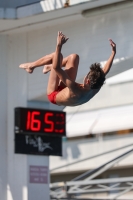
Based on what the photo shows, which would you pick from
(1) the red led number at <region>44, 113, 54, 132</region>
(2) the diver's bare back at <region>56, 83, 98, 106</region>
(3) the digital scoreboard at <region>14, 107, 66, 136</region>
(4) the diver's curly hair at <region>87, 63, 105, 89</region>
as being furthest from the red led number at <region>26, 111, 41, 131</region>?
(4) the diver's curly hair at <region>87, 63, 105, 89</region>

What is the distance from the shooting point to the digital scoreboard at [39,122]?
33.1 ft

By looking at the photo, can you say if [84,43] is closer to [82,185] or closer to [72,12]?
[72,12]

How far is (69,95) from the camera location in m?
6.47

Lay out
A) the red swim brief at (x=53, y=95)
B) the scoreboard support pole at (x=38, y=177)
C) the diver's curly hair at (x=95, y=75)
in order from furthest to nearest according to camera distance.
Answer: the scoreboard support pole at (x=38, y=177), the red swim brief at (x=53, y=95), the diver's curly hair at (x=95, y=75)

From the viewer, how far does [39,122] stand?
10.2m

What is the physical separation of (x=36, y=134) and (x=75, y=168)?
9569 mm

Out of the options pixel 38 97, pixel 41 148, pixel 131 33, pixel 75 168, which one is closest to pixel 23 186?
pixel 41 148

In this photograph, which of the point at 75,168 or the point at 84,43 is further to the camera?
the point at 75,168

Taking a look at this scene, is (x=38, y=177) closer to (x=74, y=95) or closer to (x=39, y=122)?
(x=39, y=122)

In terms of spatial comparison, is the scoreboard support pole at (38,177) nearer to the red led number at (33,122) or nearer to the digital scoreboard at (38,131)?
the digital scoreboard at (38,131)

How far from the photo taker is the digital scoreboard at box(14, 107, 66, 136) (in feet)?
33.1

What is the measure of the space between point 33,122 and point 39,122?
0.10 m

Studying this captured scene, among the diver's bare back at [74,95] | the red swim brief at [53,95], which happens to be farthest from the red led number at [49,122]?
the diver's bare back at [74,95]

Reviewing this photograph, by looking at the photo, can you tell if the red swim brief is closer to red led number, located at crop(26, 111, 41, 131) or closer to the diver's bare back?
the diver's bare back
